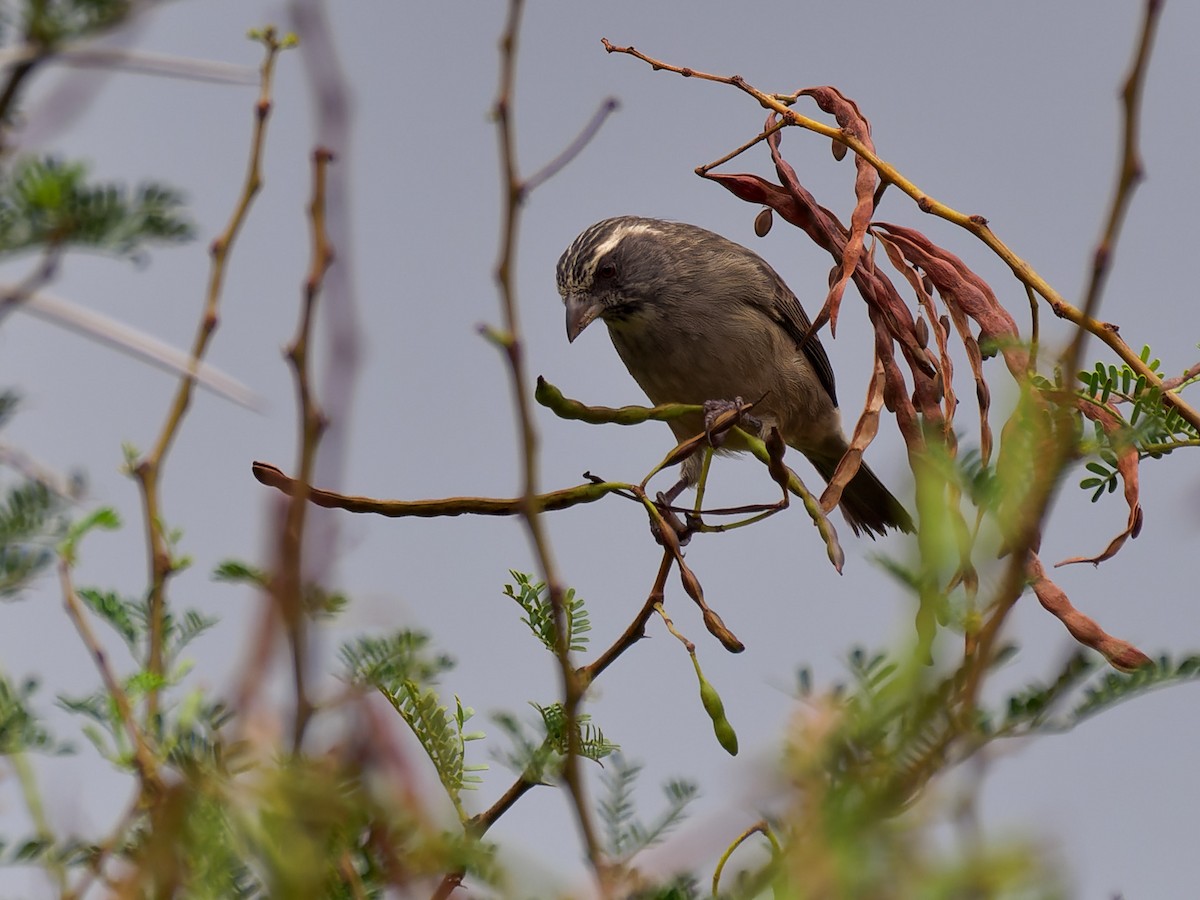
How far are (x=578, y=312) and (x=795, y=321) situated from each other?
38.5 inches

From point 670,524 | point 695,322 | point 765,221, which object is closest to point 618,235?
point 695,322

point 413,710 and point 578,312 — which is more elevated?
point 578,312

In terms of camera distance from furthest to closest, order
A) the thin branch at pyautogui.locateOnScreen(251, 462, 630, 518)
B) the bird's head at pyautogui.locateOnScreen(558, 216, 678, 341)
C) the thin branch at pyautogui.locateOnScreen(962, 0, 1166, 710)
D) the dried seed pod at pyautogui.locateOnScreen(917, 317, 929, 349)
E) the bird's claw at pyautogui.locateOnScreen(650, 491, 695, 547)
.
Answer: the bird's head at pyautogui.locateOnScreen(558, 216, 678, 341) < the dried seed pod at pyautogui.locateOnScreen(917, 317, 929, 349) < the bird's claw at pyautogui.locateOnScreen(650, 491, 695, 547) < the thin branch at pyautogui.locateOnScreen(251, 462, 630, 518) < the thin branch at pyautogui.locateOnScreen(962, 0, 1166, 710)

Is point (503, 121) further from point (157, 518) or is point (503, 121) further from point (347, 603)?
point (157, 518)

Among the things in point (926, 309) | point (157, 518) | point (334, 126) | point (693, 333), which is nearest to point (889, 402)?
point (926, 309)

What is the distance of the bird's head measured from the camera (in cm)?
594

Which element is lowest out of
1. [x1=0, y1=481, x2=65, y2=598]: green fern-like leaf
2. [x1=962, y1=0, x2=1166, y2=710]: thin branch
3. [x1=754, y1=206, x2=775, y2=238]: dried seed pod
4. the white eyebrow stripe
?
[x1=962, y1=0, x2=1166, y2=710]: thin branch

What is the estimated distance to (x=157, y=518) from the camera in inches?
61.5

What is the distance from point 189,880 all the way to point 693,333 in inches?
194

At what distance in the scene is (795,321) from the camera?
20.1ft

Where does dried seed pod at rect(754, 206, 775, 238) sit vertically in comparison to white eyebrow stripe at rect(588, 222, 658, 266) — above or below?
below

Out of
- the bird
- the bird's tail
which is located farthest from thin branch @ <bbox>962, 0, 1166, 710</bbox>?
the bird's tail

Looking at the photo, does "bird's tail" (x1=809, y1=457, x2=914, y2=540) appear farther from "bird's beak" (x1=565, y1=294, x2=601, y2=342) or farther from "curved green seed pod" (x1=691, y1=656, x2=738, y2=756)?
"curved green seed pod" (x1=691, y1=656, x2=738, y2=756)

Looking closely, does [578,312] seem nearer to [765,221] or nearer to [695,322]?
[695,322]
